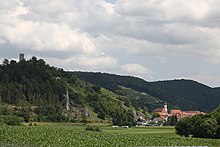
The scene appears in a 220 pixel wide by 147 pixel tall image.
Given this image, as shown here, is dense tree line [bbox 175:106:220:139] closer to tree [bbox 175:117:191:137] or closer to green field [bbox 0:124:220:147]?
tree [bbox 175:117:191:137]

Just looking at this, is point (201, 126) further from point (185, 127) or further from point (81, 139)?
point (81, 139)

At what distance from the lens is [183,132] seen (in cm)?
10475

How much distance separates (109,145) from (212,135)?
4048cm

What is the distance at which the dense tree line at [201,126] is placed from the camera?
94.8m

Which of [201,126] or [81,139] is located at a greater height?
[201,126]

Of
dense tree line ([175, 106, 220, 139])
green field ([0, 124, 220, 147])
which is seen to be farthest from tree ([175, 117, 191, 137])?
green field ([0, 124, 220, 147])

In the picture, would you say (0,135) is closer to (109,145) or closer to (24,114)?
(109,145)

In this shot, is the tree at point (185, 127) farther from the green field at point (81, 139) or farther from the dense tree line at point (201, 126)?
the green field at point (81, 139)

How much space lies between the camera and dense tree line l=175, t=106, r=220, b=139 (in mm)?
94812

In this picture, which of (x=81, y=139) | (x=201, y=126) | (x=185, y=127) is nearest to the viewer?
(x=81, y=139)

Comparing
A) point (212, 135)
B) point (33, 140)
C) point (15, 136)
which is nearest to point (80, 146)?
point (33, 140)

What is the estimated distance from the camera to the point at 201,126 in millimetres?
96750

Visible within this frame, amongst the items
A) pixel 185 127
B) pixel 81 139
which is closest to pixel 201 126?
pixel 185 127

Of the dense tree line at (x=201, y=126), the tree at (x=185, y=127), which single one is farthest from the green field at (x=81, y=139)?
the tree at (x=185, y=127)
